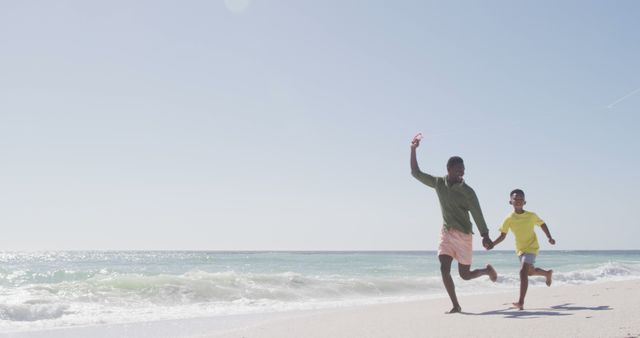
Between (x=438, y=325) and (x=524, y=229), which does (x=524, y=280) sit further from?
(x=438, y=325)

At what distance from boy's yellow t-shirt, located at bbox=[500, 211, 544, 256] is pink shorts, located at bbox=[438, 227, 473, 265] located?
0.96 meters

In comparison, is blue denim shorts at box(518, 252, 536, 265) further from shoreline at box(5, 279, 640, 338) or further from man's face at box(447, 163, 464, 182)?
man's face at box(447, 163, 464, 182)

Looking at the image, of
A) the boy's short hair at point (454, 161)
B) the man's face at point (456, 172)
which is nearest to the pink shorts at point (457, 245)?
the man's face at point (456, 172)

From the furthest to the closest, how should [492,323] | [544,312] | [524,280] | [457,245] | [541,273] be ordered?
[541,273]
[524,280]
[457,245]
[544,312]
[492,323]

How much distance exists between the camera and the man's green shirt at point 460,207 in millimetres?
5449

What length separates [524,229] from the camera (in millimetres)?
6199

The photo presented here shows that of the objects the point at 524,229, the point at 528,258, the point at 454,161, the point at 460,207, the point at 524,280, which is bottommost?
the point at 524,280

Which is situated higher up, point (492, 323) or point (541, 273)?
point (541, 273)

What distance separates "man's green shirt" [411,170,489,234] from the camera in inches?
215

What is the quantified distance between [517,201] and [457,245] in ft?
3.94

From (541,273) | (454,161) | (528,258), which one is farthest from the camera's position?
(541,273)

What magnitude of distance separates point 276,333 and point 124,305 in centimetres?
634

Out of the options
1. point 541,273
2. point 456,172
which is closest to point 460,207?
point 456,172

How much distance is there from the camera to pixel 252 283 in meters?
13.7
